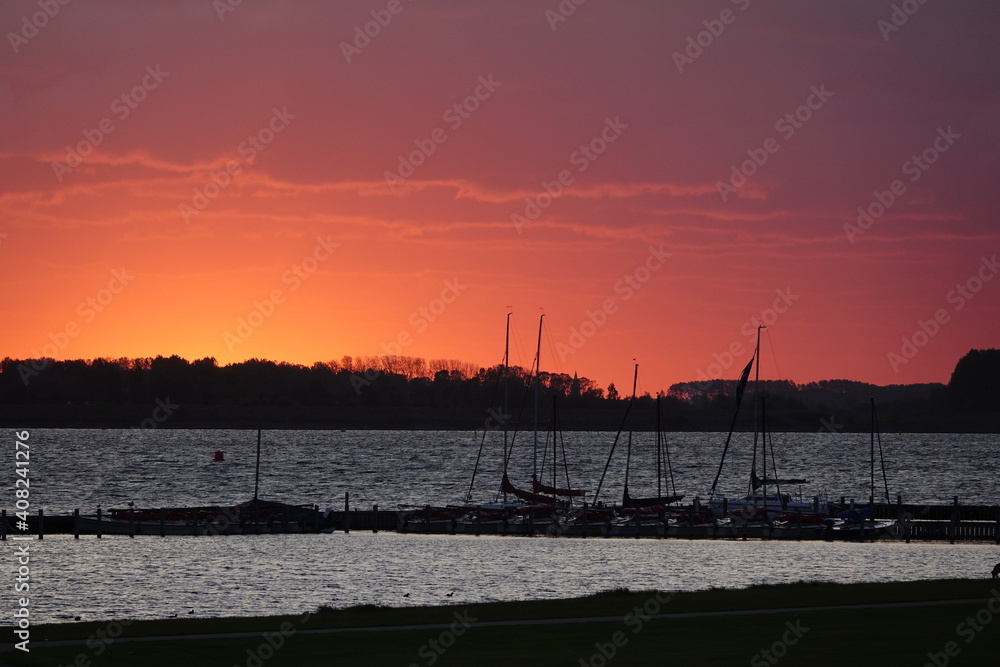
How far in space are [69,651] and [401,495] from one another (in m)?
96.7

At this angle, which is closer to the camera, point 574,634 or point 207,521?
point 574,634

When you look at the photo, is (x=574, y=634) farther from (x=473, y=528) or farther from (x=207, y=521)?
(x=207, y=521)

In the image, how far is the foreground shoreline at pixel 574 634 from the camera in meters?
21.8

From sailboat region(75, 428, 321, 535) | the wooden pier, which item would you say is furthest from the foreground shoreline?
sailboat region(75, 428, 321, 535)

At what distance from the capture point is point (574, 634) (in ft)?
80.5

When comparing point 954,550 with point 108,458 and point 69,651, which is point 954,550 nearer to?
point 69,651

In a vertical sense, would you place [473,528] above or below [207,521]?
above

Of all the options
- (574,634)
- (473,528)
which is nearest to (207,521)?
(473,528)

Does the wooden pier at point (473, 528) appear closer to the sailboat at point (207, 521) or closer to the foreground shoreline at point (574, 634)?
the sailboat at point (207, 521)

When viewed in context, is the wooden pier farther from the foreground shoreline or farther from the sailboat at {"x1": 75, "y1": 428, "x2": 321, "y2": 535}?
the foreground shoreline

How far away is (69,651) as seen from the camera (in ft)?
73.4

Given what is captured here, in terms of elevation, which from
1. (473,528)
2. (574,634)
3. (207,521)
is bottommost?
(207,521)

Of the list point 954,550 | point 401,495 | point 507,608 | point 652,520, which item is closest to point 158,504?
point 401,495

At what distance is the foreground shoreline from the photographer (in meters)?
21.8
